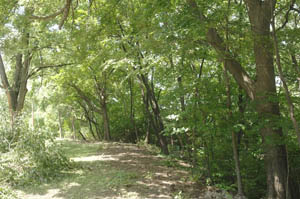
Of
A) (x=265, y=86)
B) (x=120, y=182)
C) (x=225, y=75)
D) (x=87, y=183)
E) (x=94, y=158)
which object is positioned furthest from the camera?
(x=94, y=158)

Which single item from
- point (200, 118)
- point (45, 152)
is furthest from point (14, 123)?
point (200, 118)

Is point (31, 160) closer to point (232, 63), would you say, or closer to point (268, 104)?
point (232, 63)

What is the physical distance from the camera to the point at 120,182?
6176mm

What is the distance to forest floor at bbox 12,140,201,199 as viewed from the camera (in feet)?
18.3

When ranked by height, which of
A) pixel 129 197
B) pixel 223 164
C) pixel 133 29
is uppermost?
pixel 133 29

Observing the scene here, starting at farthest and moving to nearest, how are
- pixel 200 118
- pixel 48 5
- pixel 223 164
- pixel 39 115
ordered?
1. pixel 39 115
2. pixel 48 5
3. pixel 223 164
4. pixel 200 118

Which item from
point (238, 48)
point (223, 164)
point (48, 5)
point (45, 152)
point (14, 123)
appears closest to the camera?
point (238, 48)

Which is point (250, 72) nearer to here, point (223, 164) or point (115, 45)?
point (223, 164)

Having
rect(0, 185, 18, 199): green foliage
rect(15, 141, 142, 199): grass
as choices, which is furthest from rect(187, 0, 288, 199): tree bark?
rect(0, 185, 18, 199): green foliage

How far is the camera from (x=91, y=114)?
21.2 m

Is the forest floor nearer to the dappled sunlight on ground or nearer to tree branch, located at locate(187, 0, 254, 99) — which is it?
the dappled sunlight on ground

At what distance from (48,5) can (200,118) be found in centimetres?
660

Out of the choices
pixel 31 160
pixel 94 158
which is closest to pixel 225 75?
pixel 31 160

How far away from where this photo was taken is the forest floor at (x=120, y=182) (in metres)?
5.57
